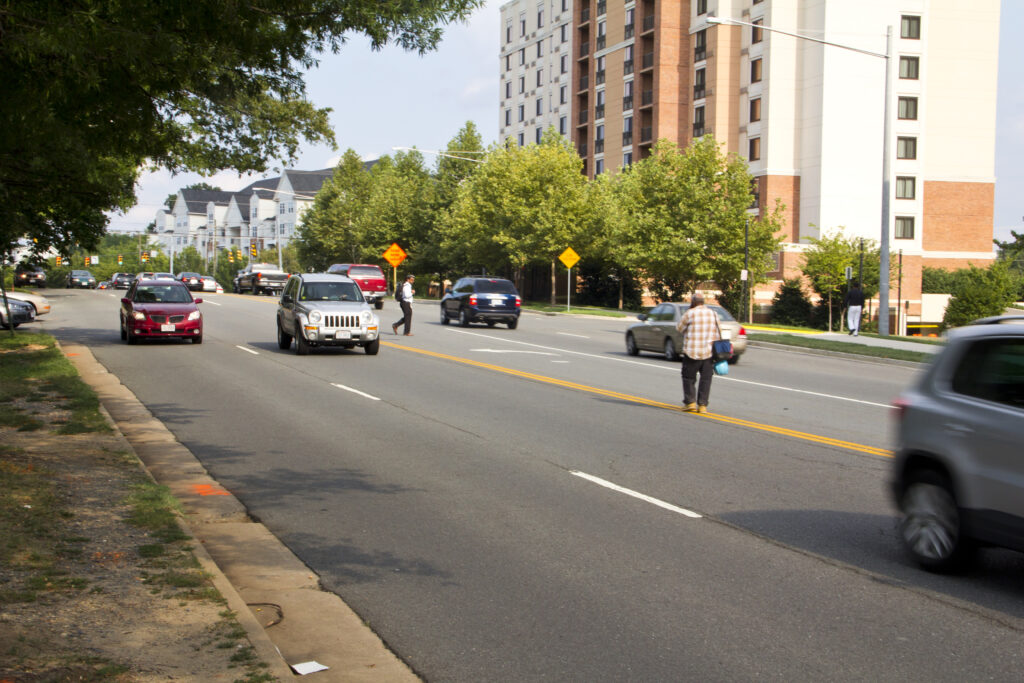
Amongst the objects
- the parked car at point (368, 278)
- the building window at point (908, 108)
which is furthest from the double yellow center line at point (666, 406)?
the building window at point (908, 108)

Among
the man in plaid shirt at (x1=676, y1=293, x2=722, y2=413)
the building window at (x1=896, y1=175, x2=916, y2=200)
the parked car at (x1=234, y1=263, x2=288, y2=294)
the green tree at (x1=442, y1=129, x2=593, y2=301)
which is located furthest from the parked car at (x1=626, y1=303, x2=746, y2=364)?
the building window at (x1=896, y1=175, x2=916, y2=200)

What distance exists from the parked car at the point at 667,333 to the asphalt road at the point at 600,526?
5.39 metres

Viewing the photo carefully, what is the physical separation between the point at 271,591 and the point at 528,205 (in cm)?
5094

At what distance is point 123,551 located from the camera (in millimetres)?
6660

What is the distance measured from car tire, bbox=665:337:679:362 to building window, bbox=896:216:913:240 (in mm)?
45076

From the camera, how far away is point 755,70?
64188mm

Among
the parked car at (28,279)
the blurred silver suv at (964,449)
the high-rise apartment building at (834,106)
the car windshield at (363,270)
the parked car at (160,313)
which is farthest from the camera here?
the parked car at (28,279)

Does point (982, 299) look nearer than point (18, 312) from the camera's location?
Result: No

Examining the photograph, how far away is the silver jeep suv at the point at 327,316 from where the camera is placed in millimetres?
22344

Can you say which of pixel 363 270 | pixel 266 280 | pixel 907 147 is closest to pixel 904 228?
pixel 907 147

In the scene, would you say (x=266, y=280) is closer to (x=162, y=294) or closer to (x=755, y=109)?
(x=755, y=109)

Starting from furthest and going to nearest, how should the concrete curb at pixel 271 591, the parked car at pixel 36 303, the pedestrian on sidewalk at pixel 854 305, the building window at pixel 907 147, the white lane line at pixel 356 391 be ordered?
the building window at pixel 907 147 → the parked car at pixel 36 303 → the pedestrian on sidewalk at pixel 854 305 → the white lane line at pixel 356 391 → the concrete curb at pixel 271 591

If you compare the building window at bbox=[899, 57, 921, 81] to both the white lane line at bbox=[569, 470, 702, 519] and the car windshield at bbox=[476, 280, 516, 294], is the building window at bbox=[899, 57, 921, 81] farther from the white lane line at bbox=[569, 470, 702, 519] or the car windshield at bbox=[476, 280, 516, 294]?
the white lane line at bbox=[569, 470, 702, 519]

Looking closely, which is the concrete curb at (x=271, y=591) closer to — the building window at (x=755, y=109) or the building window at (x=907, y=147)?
the building window at (x=755, y=109)
